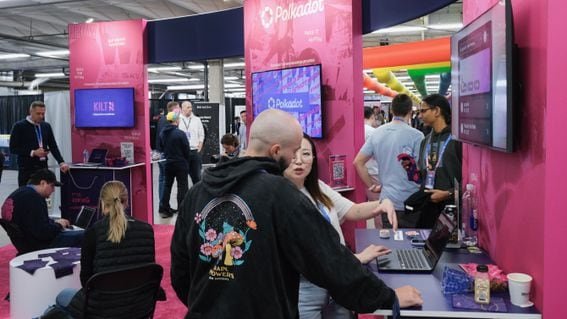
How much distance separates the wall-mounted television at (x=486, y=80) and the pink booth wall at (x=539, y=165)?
6 centimetres

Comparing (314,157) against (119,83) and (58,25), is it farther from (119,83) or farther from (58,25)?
(58,25)

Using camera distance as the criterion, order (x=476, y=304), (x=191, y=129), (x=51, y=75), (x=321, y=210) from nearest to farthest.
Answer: (x=476, y=304) < (x=321, y=210) < (x=191, y=129) < (x=51, y=75)

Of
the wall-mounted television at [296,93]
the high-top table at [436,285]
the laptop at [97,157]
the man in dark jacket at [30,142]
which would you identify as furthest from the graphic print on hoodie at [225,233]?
the laptop at [97,157]

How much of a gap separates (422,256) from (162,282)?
107 inches

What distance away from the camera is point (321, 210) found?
2256 millimetres

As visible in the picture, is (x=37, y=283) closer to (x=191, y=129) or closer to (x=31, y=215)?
(x=31, y=215)

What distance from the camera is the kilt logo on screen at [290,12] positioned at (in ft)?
16.0

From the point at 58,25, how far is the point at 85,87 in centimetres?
571

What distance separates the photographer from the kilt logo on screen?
4.87 meters

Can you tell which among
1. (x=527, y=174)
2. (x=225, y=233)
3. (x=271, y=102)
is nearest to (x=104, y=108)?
(x=271, y=102)

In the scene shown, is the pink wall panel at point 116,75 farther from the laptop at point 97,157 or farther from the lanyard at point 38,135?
the lanyard at point 38,135

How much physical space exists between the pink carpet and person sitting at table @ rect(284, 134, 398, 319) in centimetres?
164

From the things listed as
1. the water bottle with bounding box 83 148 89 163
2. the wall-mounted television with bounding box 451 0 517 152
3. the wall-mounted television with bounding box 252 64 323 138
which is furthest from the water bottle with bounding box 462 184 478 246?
the water bottle with bounding box 83 148 89 163

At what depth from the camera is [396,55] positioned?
9.37 m
